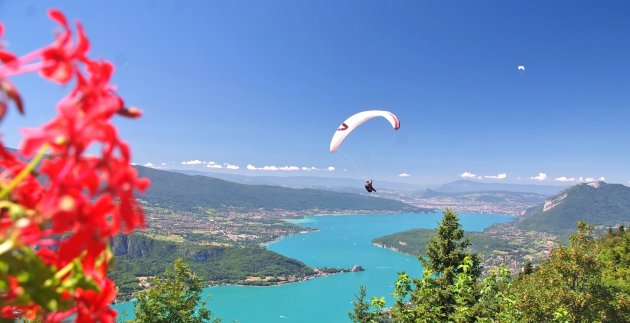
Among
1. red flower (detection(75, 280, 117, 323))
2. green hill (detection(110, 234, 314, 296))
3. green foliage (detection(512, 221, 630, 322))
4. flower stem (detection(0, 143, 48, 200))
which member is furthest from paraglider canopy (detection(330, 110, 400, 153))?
green hill (detection(110, 234, 314, 296))

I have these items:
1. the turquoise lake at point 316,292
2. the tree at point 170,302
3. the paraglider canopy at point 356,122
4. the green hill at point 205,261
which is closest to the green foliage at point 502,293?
the paraglider canopy at point 356,122

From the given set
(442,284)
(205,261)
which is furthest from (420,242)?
(442,284)

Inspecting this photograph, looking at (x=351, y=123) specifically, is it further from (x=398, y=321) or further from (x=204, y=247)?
(x=204, y=247)

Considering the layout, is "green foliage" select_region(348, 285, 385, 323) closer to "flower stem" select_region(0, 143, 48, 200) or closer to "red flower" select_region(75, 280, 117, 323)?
"red flower" select_region(75, 280, 117, 323)

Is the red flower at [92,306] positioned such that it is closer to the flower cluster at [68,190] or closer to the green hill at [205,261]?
the flower cluster at [68,190]

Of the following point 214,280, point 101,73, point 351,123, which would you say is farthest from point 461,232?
point 214,280

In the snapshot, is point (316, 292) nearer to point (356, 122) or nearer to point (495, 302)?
point (356, 122)
